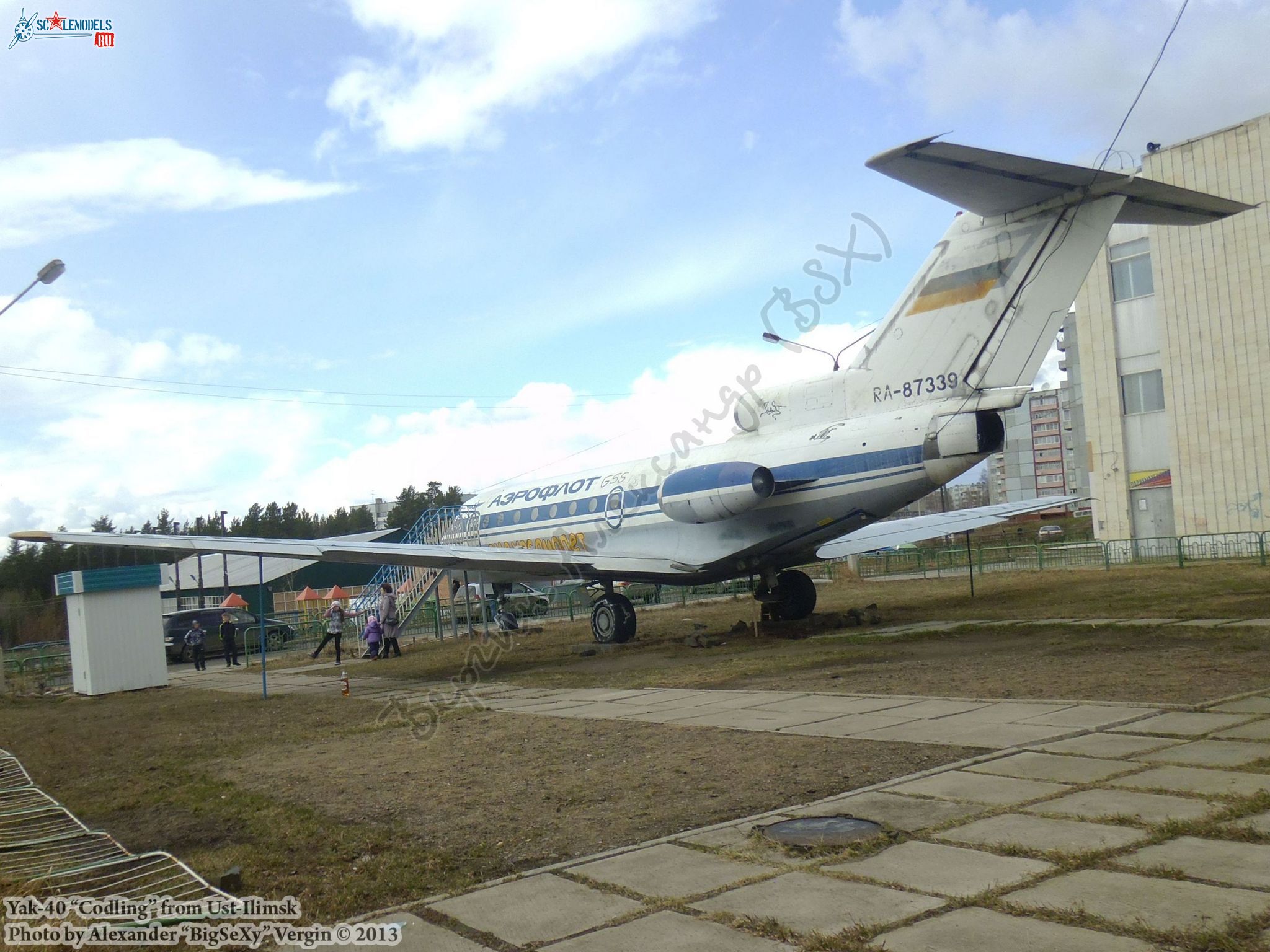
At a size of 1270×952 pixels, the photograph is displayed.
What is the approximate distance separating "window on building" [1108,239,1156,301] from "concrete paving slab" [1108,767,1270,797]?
130 ft

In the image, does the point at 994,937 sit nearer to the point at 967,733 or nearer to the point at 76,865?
the point at 967,733

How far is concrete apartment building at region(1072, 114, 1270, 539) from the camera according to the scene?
3597cm

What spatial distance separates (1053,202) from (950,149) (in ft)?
10.2

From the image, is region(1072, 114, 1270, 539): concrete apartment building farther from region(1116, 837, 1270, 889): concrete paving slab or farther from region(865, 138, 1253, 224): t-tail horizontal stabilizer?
region(1116, 837, 1270, 889): concrete paving slab

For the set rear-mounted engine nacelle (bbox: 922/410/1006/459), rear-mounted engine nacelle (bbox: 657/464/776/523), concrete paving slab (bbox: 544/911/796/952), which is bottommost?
concrete paving slab (bbox: 544/911/796/952)

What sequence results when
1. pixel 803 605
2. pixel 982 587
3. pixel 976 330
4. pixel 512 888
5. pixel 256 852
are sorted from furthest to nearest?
pixel 982 587
pixel 803 605
pixel 976 330
pixel 256 852
pixel 512 888

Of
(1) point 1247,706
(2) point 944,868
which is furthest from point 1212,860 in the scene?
(1) point 1247,706

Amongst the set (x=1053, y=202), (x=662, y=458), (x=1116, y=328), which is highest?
(x=1116, y=328)

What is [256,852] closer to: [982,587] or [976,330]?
[976,330]

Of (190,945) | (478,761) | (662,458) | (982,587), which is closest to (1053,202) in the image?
(662,458)

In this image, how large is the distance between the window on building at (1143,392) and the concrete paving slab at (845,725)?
1440 inches

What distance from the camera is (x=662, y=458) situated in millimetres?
20953

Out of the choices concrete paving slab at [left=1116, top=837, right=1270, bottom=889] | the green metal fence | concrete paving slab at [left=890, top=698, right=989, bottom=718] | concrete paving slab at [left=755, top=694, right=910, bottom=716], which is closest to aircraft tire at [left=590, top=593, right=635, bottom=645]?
concrete paving slab at [left=755, top=694, right=910, bottom=716]

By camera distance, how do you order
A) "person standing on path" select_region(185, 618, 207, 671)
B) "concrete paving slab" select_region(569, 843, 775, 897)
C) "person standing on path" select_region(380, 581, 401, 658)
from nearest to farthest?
"concrete paving slab" select_region(569, 843, 775, 897)
"person standing on path" select_region(380, 581, 401, 658)
"person standing on path" select_region(185, 618, 207, 671)
